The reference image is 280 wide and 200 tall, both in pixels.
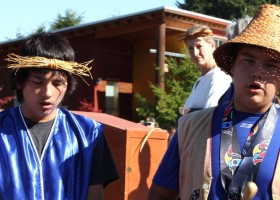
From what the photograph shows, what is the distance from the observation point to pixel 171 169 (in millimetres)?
2441

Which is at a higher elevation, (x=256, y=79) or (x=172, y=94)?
(x=256, y=79)

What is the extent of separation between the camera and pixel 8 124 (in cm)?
276

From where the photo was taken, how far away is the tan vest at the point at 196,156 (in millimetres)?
2199

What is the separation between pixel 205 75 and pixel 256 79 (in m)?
2.51

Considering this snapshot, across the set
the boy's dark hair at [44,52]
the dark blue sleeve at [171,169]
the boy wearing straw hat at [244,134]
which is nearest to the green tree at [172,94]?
the boy's dark hair at [44,52]

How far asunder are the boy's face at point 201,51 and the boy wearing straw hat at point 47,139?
6.65 feet

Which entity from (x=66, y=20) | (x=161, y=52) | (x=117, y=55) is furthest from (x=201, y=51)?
(x=66, y=20)

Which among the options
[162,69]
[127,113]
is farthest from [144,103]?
[127,113]

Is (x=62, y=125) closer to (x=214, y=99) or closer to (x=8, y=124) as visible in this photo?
(x=8, y=124)

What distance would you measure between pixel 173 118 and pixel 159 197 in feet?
38.3

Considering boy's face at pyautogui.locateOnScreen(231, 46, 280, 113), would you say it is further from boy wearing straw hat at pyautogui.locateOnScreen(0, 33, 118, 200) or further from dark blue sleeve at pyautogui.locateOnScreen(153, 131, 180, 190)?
boy wearing straw hat at pyautogui.locateOnScreen(0, 33, 118, 200)

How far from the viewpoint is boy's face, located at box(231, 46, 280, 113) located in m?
2.18

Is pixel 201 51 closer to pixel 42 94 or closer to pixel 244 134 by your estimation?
pixel 42 94

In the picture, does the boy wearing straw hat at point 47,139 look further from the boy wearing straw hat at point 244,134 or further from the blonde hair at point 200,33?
the blonde hair at point 200,33
